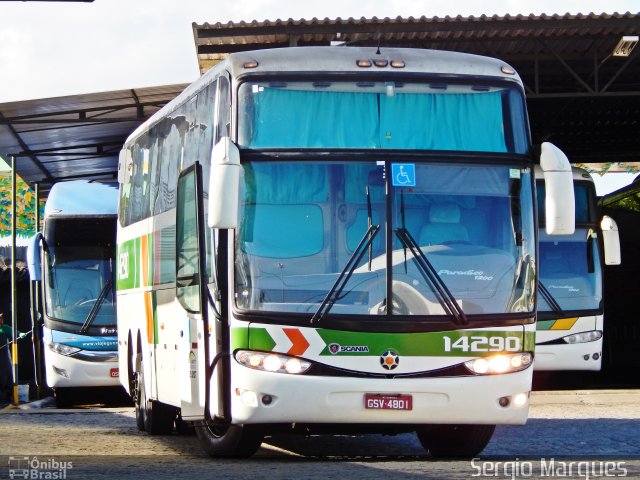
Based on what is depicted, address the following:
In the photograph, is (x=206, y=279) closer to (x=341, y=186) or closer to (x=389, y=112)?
(x=341, y=186)

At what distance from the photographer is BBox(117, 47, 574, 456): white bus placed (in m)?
9.83

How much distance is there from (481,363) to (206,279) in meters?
2.26

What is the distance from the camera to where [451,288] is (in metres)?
10.0

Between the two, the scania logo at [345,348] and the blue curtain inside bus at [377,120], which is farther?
the blue curtain inside bus at [377,120]

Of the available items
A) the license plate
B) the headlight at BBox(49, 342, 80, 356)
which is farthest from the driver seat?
the headlight at BBox(49, 342, 80, 356)

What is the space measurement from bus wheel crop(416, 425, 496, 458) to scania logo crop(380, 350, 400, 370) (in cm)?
118

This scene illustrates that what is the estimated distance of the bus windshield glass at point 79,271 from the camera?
20422 mm

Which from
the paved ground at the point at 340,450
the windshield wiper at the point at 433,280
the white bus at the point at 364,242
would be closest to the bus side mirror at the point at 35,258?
the paved ground at the point at 340,450

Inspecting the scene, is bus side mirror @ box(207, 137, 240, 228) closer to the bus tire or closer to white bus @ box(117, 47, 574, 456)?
white bus @ box(117, 47, 574, 456)

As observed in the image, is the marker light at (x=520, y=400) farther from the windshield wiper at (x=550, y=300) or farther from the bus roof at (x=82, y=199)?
the bus roof at (x=82, y=199)

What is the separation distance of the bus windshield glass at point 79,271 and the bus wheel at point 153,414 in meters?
5.98

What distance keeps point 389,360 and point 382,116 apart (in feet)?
6.36

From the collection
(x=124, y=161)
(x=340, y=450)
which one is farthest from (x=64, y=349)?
(x=340, y=450)

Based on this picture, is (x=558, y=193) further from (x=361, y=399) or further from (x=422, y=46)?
(x=422, y=46)
